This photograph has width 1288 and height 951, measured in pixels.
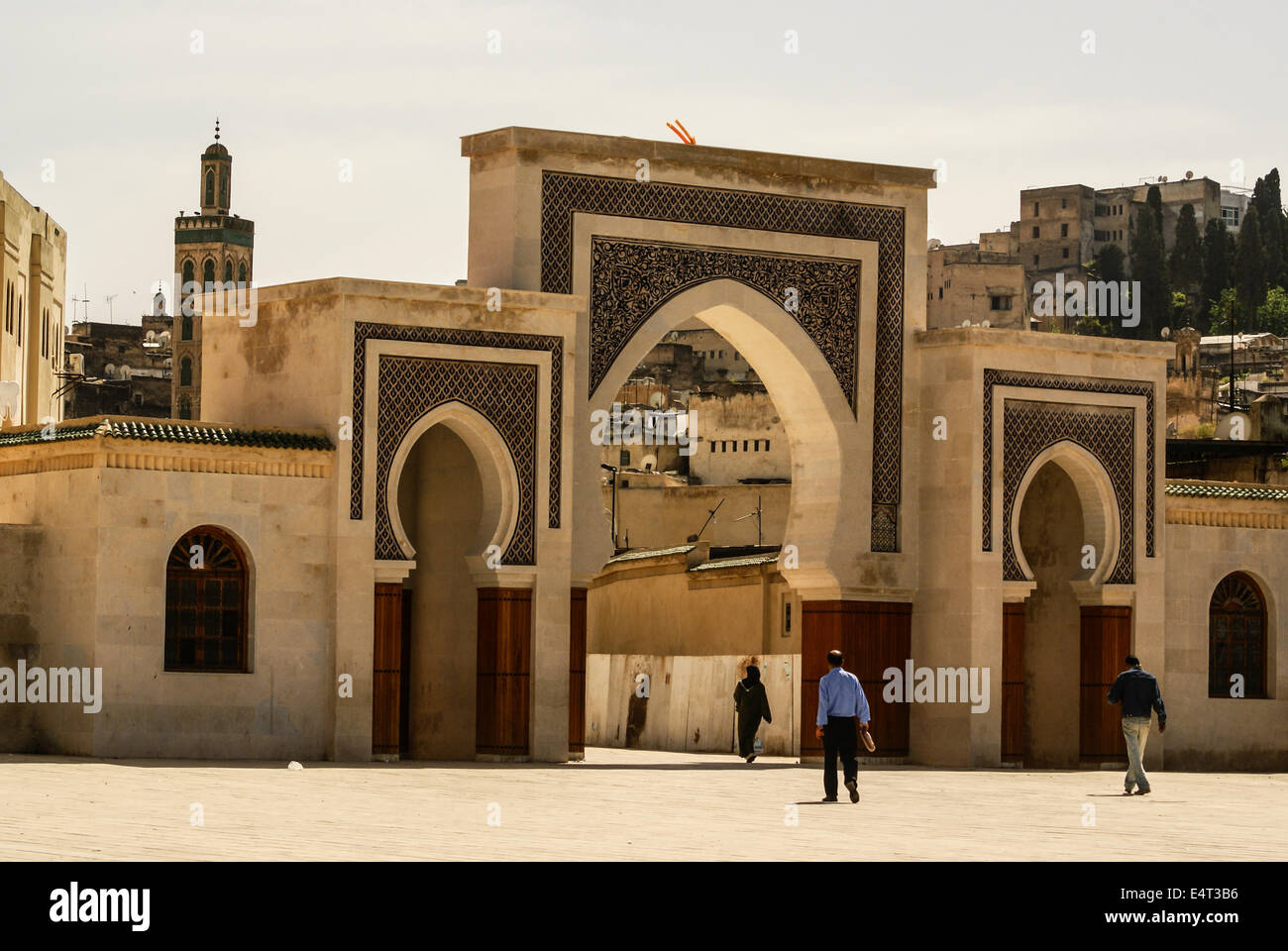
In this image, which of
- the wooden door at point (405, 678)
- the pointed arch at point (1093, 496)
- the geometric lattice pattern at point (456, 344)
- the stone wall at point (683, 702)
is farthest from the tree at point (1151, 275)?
the geometric lattice pattern at point (456, 344)

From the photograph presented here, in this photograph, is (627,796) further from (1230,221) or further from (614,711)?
(1230,221)

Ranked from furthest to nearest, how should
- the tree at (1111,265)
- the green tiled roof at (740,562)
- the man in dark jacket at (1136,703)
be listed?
the tree at (1111,265) < the green tiled roof at (740,562) < the man in dark jacket at (1136,703)

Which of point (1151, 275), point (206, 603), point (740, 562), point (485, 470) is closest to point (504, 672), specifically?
point (485, 470)

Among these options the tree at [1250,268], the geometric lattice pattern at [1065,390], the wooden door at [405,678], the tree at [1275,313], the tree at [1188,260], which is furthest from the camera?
the tree at [1188,260]

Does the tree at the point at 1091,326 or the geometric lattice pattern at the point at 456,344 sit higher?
the tree at the point at 1091,326

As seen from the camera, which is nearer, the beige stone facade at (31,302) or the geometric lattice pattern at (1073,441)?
the geometric lattice pattern at (1073,441)

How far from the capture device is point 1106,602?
79.9 feet

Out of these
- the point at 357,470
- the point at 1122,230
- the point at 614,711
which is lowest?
the point at 614,711

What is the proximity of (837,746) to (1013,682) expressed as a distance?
811 centimetres

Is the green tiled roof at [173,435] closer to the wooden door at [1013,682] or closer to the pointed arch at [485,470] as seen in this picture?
the pointed arch at [485,470]

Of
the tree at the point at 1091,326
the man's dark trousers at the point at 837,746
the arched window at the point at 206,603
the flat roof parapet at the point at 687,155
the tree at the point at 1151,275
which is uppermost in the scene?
the tree at the point at 1151,275

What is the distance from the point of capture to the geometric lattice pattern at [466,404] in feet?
68.9
